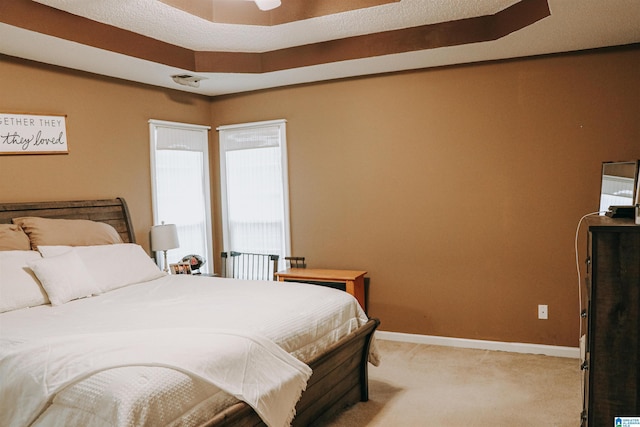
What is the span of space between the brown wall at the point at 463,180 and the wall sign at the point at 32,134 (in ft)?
6.22

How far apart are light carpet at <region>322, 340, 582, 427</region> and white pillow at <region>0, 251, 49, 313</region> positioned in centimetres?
→ 184

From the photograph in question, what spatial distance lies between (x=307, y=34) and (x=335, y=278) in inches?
76.9

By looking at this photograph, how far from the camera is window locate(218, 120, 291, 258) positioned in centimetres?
494

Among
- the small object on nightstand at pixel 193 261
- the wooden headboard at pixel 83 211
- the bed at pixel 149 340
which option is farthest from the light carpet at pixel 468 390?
the wooden headboard at pixel 83 211

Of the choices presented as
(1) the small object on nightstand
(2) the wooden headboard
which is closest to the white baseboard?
(1) the small object on nightstand

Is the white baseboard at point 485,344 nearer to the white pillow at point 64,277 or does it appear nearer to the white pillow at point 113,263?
the white pillow at point 113,263

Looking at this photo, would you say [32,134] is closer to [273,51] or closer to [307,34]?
[273,51]

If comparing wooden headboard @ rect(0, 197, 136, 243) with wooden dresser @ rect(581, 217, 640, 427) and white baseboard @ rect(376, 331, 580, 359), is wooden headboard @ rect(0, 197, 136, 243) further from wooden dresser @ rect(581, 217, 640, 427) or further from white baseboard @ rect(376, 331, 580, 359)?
wooden dresser @ rect(581, 217, 640, 427)

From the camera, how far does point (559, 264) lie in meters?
3.89

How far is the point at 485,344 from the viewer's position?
4152 millimetres

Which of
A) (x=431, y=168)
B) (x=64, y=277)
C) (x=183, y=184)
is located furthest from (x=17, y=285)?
(x=431, y=168)

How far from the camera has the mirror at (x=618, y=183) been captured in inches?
114

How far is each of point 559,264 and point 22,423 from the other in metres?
3.59

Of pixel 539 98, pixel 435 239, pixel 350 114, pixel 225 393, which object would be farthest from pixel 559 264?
pixel 225 393
